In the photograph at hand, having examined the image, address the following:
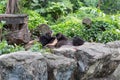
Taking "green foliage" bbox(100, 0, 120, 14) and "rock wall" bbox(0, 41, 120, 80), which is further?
"green foliage" bbox(100, 0, 120, 14)

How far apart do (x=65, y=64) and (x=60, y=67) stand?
0.08 meters

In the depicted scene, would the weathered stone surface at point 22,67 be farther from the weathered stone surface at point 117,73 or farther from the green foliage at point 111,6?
the green foliage at point 111,6

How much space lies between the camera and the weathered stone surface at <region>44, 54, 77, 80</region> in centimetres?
329

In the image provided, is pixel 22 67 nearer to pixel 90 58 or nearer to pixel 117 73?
pixel 90 58

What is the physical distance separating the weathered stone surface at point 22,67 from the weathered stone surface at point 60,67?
0.45 feet

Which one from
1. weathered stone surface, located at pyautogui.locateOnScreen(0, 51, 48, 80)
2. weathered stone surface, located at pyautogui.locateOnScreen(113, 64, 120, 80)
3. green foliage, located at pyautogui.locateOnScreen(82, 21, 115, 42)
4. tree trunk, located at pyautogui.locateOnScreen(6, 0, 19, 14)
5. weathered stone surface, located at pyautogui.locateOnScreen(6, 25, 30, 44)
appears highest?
weathered stone surface, located at pyautogui.locateOnScreen(0, 51, 48, 80)

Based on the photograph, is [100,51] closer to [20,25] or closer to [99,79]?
[99,79]

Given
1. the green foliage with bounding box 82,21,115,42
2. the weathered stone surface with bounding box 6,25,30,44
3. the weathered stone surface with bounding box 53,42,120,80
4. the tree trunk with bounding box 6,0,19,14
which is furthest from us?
the green foliage with bounding box 82,21,115,42

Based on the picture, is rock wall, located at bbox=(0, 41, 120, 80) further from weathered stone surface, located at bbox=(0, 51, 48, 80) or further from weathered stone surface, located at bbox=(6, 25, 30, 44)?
weathered stone surface, located at bbox=(6, 25, 30, 44)

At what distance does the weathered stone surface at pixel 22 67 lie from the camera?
2.90 metres

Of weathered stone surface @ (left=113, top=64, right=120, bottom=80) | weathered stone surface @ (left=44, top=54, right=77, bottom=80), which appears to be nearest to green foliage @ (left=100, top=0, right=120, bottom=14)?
weathered stone surface @ (left=113, top=64, right=120, bottom=80)

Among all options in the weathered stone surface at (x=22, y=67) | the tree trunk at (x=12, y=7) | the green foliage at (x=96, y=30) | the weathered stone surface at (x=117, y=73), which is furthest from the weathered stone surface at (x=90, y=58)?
the tree trunk at (x=12, y=7)

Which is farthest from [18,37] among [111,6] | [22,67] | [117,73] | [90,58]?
[111,6]

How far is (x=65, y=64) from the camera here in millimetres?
3375
